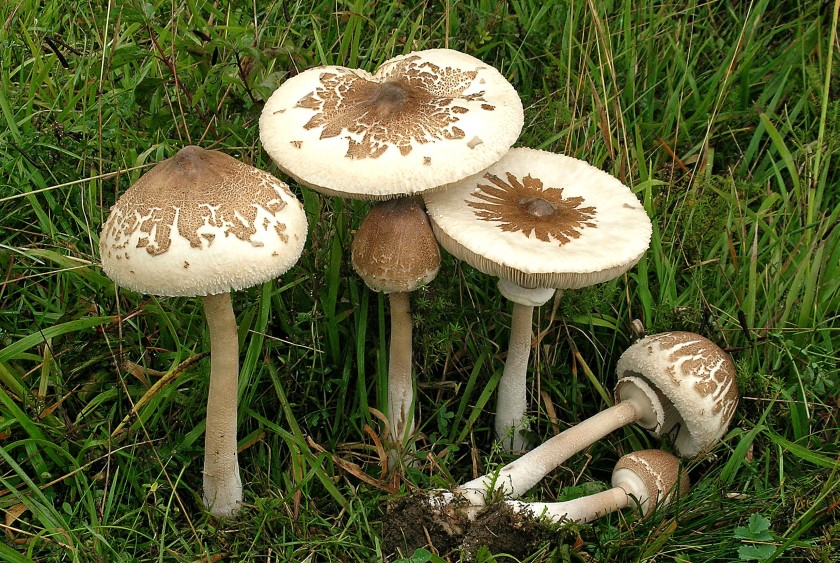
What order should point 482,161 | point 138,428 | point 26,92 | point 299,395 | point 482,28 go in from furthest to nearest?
1. point 482,28
2. point 26,92
3. point 299,395
4. point 138,428
5. point 482,161

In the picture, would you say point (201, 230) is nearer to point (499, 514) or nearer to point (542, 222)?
point (542, 222)

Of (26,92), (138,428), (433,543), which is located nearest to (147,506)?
(138,428)

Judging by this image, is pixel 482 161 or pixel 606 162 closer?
pixel 482 161

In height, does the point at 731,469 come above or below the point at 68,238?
below

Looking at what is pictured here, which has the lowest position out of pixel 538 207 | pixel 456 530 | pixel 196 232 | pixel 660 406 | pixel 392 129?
A: pixel 456 530

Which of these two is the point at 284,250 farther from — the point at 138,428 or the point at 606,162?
the point at 606,162

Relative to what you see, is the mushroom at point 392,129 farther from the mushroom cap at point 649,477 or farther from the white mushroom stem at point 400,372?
the mushroom cap at point 649,477

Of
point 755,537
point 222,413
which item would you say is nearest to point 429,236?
point 222,413
